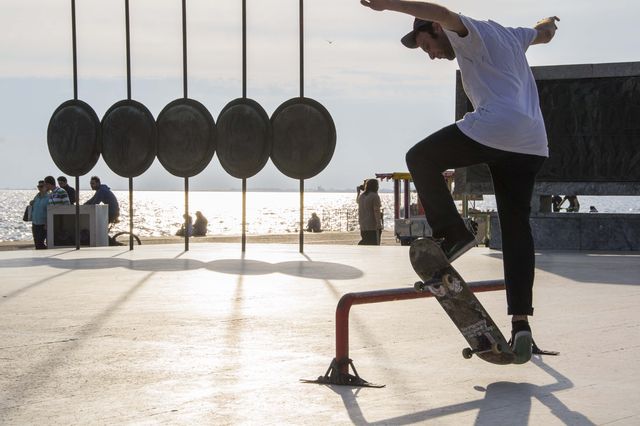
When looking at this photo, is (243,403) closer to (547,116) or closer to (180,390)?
(180,390)

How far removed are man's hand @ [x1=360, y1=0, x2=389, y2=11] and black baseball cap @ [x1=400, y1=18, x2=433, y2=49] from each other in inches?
19.0

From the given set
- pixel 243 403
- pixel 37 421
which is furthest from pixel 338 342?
pixel 37 421

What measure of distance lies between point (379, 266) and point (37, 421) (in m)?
8.87

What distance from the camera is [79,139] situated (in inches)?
672

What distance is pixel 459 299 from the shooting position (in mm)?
4871

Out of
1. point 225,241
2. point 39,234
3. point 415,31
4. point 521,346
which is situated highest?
point 415,31

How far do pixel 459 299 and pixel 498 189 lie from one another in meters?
0.56

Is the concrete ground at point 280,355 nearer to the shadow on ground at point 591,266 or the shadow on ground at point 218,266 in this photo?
the shadow on ground at point 591,266

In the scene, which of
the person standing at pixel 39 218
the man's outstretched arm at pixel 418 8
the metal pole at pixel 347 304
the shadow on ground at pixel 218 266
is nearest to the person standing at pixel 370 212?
the shadow on ground at pixel 218 266

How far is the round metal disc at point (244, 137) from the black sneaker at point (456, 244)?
36.8 ft

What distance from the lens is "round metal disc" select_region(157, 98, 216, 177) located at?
16.4m

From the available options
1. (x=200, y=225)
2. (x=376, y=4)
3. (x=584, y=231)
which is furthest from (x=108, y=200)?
(x=376, y=4)

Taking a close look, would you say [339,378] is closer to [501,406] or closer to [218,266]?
[501,406]

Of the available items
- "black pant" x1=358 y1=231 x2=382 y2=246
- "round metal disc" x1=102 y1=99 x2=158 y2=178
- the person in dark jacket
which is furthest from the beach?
"round metal disc" x1=102 y1=99 x2=158 y2=178
